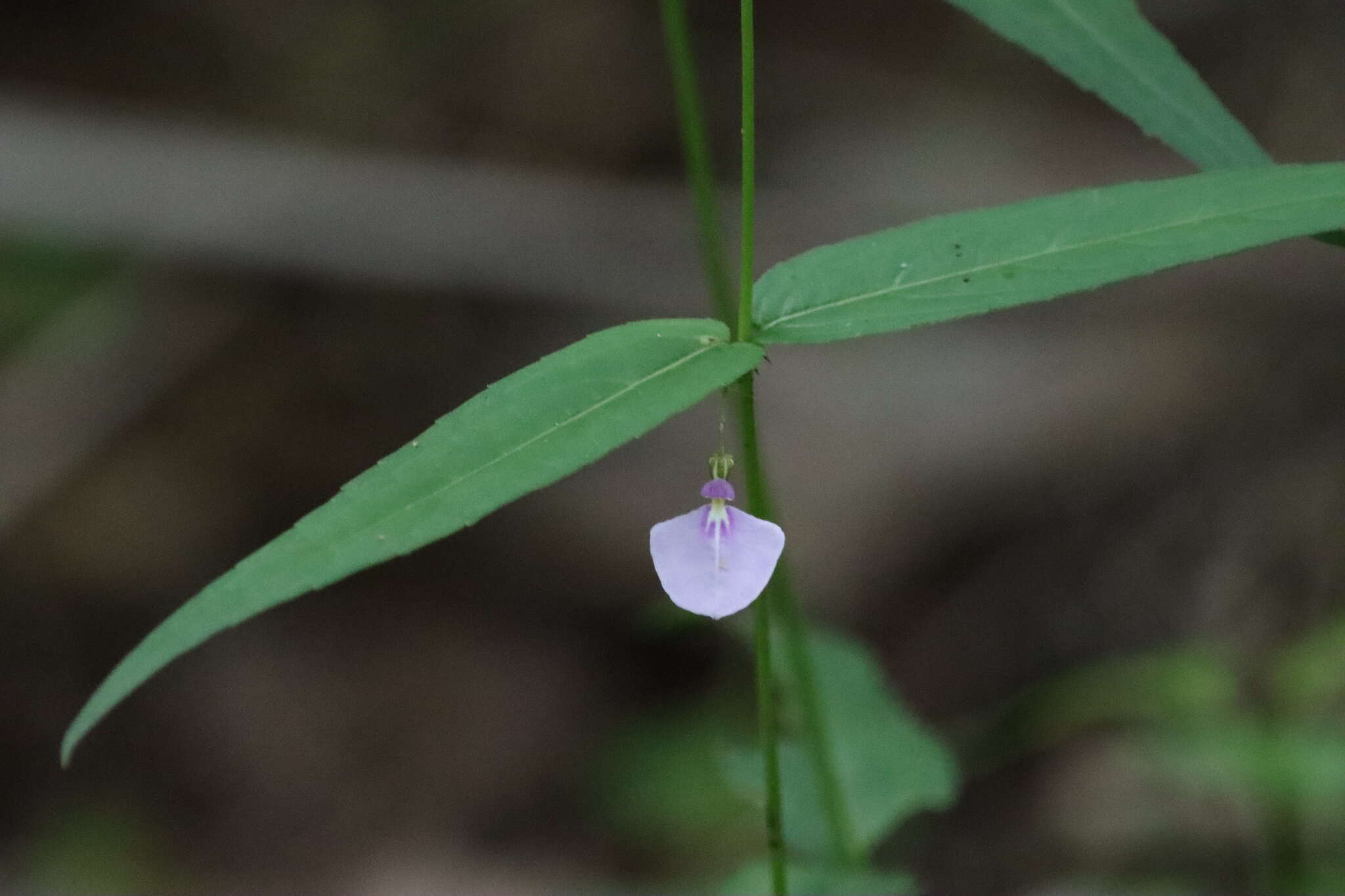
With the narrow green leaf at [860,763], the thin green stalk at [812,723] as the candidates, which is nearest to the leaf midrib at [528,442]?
the thin green stalk at [812,723]

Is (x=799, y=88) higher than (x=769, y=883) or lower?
higher

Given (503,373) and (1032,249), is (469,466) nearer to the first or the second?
(1032,249)

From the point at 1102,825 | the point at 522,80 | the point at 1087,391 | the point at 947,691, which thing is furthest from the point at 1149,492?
the point at 522,80

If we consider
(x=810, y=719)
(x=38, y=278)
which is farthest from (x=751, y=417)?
(x=38, y=278)

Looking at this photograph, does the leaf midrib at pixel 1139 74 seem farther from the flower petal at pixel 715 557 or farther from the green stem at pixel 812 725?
the green stem at pixel 812 725

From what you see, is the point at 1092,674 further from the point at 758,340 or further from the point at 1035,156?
the point at 1035,156

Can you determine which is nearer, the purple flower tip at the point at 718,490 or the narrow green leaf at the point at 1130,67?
the purple flower tip at the point at 718,490
